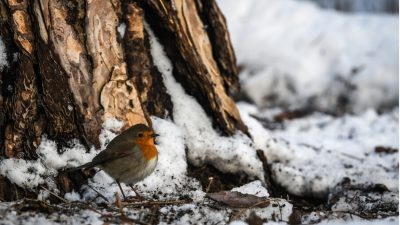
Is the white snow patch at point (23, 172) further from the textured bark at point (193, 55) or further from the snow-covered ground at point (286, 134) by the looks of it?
the textured bark at point (193, 55)

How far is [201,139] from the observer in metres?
4.19

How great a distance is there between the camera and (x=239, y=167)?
418 cm

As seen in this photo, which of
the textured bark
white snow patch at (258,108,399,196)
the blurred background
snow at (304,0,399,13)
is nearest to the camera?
the textured bark

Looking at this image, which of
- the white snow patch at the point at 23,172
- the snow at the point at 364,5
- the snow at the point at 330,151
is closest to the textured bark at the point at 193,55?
the snow at the point at 330,151

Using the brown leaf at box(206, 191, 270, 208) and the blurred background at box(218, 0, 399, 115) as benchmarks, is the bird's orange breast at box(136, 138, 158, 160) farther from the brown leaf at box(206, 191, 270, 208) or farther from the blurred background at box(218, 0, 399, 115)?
the blurred background at box(218, 0, 399, 115)

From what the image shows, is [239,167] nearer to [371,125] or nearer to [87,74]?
[87,74]

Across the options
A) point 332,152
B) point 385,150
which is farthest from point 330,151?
point 385,150

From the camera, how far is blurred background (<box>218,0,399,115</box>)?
6.64 meters

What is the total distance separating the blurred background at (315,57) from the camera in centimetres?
664

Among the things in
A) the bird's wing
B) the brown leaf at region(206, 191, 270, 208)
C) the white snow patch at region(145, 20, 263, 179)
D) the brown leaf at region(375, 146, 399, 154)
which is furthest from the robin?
the brown leaf at region(375, 146, 399, 154)

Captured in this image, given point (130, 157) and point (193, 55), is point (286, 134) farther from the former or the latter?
point (130, 157)

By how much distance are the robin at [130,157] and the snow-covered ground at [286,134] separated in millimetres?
169

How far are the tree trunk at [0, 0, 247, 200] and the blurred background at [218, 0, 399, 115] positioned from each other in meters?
2.95

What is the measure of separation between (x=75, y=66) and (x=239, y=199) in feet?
3.88
